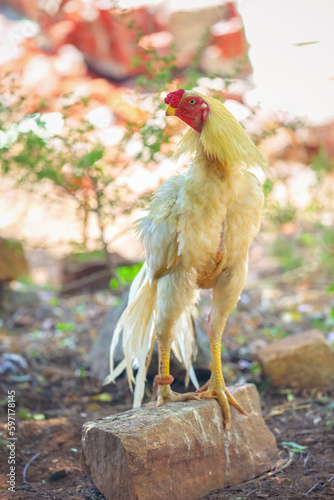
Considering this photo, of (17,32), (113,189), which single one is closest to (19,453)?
(113,189)

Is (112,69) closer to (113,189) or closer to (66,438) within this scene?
(113,189)

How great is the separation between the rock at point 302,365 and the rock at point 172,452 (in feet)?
3.80

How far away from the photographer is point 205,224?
243cm

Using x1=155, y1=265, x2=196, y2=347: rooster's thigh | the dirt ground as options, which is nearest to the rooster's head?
x1=155, y1=265, x2=196, y2=347: rooster's thigh

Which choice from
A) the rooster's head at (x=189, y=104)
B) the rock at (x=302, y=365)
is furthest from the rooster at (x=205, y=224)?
the rock at (x=302, y=365)

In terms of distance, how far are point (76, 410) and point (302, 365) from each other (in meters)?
1.85

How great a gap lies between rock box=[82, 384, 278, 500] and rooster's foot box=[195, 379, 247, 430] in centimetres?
4

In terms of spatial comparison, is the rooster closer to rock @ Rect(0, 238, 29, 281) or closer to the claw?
the claw

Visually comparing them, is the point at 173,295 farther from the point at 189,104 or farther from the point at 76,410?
the point at 76,410

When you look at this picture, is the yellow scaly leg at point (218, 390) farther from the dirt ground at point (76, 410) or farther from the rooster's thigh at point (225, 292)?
the dirt ground at point (76, 410)

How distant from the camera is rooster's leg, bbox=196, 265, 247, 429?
2.62 m

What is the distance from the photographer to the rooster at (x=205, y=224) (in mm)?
2373

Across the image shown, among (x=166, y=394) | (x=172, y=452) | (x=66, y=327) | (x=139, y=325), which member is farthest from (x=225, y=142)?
(x=66, y=327)

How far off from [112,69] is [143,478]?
8.86 meters
